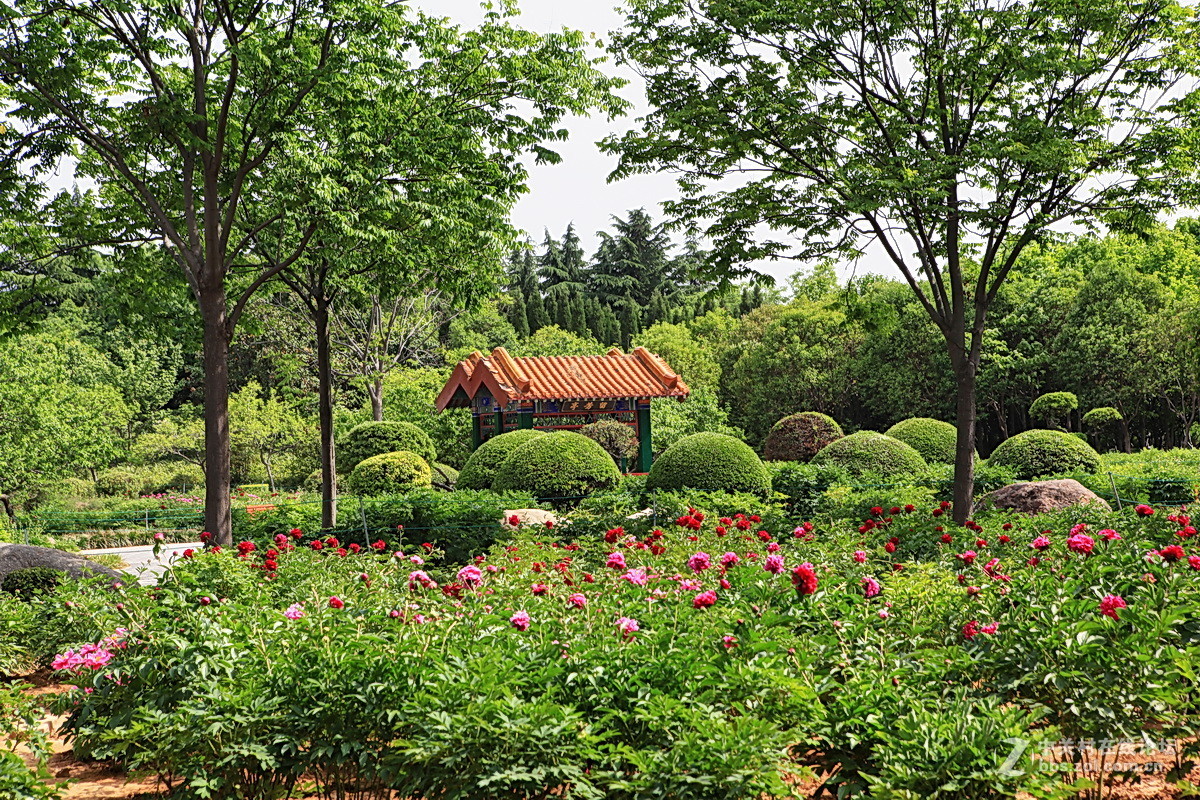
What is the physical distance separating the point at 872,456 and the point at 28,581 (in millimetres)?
12599

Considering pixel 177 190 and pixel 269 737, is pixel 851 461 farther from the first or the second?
pixel 269 737

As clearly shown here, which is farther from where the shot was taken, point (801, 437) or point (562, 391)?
point (801, 437)

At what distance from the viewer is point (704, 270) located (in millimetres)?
11375

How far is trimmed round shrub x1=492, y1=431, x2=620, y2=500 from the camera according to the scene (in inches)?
565

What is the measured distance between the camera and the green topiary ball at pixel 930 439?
2014 centimetres

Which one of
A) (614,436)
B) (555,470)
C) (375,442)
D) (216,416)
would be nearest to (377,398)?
(375,442)

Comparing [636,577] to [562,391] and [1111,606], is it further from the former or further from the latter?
[562,391]

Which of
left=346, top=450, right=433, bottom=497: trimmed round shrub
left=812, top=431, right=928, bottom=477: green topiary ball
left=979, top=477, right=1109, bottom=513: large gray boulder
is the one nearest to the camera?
left=979, top=477, right=1109, bottom=513: large gray boulder

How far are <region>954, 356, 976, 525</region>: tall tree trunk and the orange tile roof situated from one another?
36.4ft

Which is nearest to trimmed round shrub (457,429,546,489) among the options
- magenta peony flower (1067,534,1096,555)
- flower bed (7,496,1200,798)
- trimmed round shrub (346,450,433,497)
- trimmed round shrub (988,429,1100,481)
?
trimmed round shrub (346,450,433,497)

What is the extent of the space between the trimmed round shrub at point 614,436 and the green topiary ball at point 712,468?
6.25 m

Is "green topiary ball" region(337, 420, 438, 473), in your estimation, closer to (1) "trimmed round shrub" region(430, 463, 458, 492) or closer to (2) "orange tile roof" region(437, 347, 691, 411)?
(1) "trimmed round shrub" region(430, 463, 458, 492)

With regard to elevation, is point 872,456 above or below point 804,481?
above

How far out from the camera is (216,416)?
10195 mm
